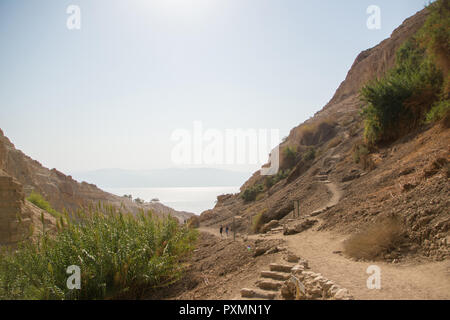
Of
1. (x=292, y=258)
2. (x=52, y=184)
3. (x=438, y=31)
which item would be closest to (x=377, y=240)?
(x=292, y=258)

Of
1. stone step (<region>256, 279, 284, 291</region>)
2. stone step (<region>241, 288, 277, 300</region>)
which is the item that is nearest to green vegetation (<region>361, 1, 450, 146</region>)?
stone step (<region>256, 279, 284, 291</region>)

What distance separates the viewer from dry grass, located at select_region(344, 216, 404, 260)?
718cm

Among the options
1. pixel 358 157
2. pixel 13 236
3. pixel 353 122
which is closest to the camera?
pixel 13 236

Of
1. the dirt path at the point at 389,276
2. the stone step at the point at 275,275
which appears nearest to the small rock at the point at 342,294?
the dirt path at the point at 389,276

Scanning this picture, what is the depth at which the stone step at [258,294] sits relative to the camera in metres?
5.83

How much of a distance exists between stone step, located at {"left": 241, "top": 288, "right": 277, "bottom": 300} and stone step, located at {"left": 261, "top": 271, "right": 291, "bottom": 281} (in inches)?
25.9

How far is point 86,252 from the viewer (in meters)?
6.63

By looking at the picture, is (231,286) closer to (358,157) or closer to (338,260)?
(338,260)

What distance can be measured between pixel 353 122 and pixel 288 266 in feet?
90.8

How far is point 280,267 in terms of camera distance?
703 centimetres

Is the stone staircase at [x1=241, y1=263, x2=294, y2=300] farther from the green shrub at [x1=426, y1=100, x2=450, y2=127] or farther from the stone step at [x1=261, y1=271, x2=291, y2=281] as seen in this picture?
the green shrub at [x1=426, y1=100, x2=450, y2=127]

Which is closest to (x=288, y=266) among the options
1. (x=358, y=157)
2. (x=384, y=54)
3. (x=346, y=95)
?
(x=358, y=157)

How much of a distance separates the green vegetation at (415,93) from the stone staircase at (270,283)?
33.3 ft

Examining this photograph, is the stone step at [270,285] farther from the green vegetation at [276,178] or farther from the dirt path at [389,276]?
the green vegetation at [276,178]
